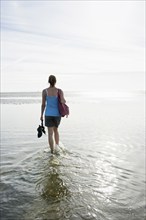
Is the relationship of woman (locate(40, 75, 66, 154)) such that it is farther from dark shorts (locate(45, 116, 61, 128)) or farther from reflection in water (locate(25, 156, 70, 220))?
reflection in water (locate(25, 156, 70, 220))

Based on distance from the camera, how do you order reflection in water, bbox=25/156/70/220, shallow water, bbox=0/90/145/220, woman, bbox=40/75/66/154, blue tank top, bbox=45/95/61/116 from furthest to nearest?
blue tank top, bbox=45/95/61/116 → woman, bbox=40/75/66/154 → shallow water, bbox=0/90/145/220 → reflection in water, bbox=25/156/70/220

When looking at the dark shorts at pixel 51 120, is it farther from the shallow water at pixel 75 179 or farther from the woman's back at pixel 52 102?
the shallow water at pixel 75 179

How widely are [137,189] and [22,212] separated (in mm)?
3035

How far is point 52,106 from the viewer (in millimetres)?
10141

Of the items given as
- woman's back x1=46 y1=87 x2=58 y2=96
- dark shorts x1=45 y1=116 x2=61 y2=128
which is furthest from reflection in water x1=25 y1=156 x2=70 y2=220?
woman's back x1=46 y1=87 x2=58 y2=96

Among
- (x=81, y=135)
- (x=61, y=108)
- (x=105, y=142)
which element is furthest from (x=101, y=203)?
(x=81, y=135)

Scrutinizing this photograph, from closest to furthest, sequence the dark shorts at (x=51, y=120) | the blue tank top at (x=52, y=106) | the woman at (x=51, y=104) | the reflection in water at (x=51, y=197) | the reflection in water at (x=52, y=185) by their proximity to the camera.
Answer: the reflection in water at (x=51, y=197), the reflection in water at (x=52, y=185), the woman at (x=51, y=104), the blue tank top at (x=52, y=106), the dark shorts at (x=51, y=120)

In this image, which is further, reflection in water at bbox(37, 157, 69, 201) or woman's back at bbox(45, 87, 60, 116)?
woman's back at bbox(45, 87, 60, 116)

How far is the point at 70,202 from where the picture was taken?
6297mm

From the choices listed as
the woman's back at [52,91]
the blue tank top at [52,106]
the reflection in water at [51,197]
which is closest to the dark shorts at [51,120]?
the blue tank top at [52,106]

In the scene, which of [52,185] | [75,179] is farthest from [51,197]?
[75,179]

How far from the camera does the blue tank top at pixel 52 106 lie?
1005 centimetres

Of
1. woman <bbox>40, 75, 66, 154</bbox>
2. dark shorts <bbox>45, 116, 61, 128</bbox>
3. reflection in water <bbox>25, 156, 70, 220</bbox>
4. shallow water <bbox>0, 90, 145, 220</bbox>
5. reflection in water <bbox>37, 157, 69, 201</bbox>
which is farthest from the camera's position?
dark shorts <bbox>45, 116, 61, 128</bbox>

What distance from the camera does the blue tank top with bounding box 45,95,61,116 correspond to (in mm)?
10055
